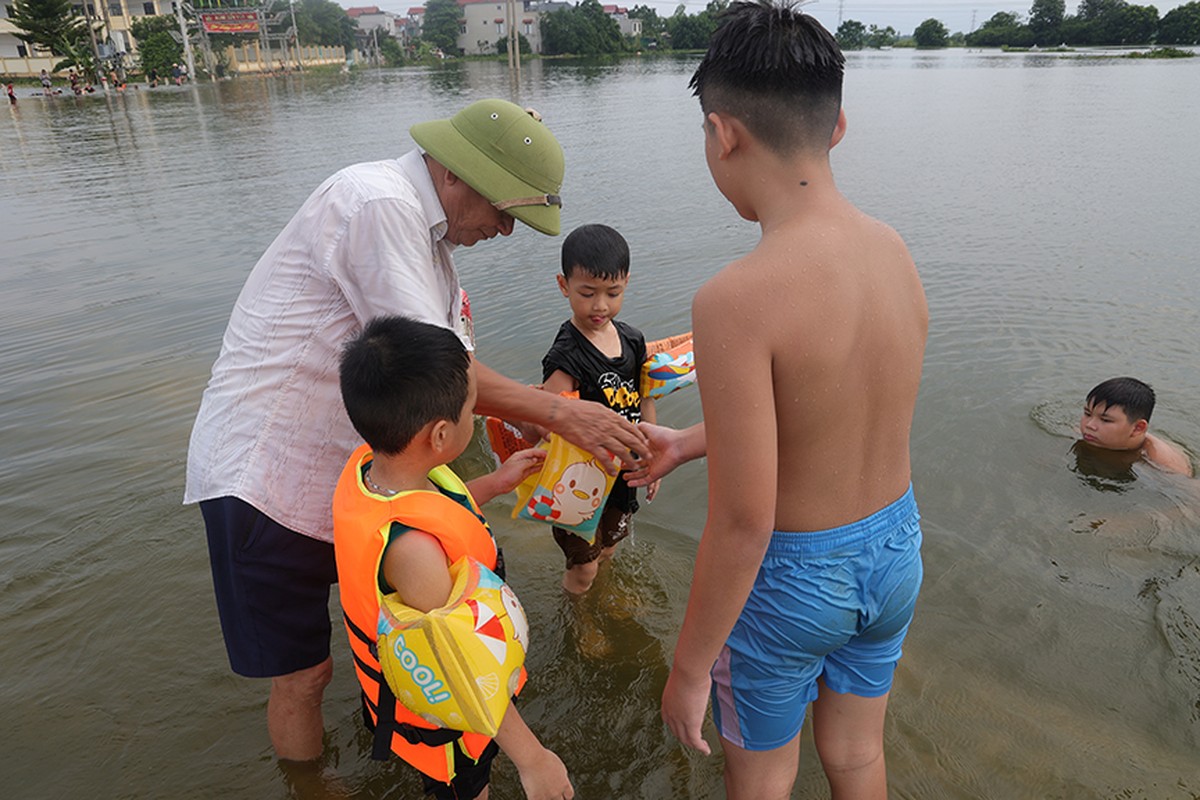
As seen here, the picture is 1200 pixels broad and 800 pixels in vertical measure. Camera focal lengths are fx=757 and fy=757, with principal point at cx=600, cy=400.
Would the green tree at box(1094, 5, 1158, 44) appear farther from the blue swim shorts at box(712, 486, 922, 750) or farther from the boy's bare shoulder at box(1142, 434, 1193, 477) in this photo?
the blue swim shorts at box(712, 486, 922, 750)

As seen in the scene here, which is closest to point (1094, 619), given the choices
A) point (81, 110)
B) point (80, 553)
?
point (80, 553)

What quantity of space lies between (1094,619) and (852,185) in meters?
11.3

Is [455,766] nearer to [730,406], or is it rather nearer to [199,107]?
[730,406]

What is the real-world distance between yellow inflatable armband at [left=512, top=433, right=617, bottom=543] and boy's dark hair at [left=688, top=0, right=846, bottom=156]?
1665 mm

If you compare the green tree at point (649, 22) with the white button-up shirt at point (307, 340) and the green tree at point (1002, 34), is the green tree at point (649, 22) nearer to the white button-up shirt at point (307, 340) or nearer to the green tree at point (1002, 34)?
the green tree at point (1002, 34)

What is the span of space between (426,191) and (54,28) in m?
64.3

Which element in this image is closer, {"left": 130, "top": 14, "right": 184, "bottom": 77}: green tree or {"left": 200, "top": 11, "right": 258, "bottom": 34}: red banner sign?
{"left": 130, "top": 14, "right": 184, "bottom": 77}: green tree

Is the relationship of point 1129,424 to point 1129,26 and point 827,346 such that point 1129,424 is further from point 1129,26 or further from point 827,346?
point 1129,26

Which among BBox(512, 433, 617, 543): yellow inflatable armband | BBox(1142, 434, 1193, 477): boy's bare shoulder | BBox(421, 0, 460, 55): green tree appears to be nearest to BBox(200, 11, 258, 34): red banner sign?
BBox(421, 0, 460, 55): green tree

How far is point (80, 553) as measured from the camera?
4.67 metres

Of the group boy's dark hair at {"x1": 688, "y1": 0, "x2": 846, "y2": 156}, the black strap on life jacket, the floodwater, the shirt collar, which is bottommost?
the floodwater

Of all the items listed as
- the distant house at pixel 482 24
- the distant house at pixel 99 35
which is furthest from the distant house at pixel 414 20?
the distant house at pixel 99 35

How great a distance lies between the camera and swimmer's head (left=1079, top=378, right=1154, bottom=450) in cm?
539

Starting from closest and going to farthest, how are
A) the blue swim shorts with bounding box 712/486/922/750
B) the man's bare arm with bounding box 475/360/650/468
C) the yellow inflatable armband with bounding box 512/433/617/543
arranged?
the blue swim shorts with bounding box 712/486/922/750 → the man's bare arm with bounding box 475/360/650/468 → the yellow inflatable armband with bounding box 512/433/617/543
